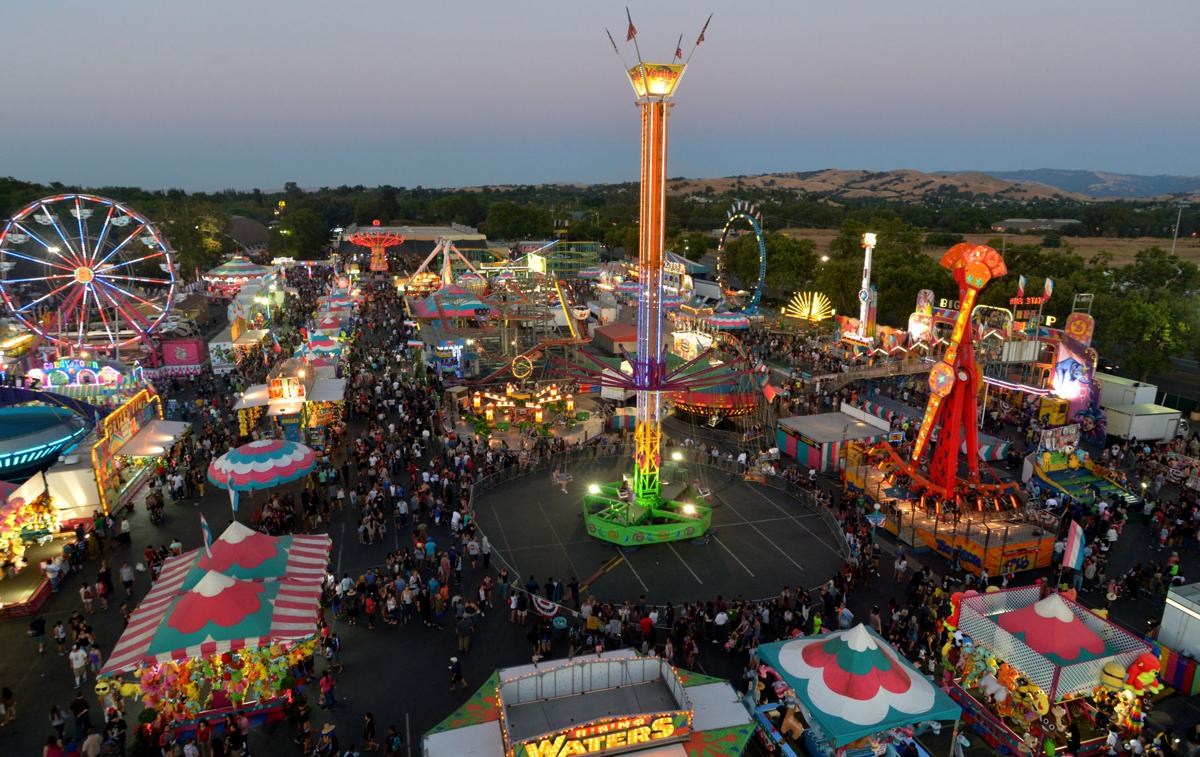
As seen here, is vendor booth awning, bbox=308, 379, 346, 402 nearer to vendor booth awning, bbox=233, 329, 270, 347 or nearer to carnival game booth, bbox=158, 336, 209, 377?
vendor booth awning, bbox=233, 329, 270, 347

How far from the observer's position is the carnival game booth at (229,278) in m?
59.7

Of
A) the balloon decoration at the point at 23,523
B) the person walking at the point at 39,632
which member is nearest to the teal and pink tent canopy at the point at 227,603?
the person walking at the point at 39,632

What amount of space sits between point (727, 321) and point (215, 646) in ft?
115

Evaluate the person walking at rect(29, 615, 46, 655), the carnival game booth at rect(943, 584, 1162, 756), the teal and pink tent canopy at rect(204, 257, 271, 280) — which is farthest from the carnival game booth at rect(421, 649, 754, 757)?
the teal and pink tent canopy at rect(204, 257, 271, 280)

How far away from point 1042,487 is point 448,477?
707 inches

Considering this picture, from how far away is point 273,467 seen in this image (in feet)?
63.8

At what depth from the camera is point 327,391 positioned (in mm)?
27516

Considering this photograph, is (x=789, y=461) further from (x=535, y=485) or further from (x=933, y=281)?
(x=933, y=281)

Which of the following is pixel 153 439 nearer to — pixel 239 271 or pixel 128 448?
pixel 128 448

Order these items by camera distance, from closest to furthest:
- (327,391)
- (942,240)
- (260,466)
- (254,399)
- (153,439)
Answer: (260,466)
(153,439)
(254,399)
(327,391)
(942,240)

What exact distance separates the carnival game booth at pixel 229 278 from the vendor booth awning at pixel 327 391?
35.7 metres

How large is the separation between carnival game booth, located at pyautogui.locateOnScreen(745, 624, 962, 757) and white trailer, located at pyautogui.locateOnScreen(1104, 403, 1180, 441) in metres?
21.3

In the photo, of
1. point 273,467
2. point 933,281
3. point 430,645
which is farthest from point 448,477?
point 933,281

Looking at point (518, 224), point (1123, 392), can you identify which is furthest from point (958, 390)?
point (518, 224)
